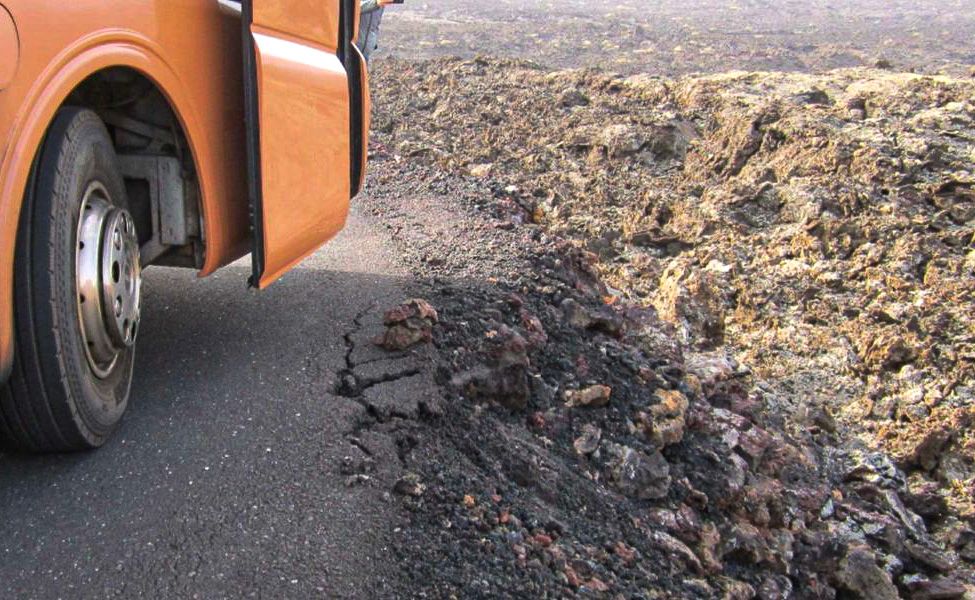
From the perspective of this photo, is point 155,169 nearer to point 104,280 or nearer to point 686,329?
point 104,280

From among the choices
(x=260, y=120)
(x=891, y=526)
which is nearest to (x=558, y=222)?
(x=891, y=526)

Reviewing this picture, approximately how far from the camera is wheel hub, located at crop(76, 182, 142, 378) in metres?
3.22

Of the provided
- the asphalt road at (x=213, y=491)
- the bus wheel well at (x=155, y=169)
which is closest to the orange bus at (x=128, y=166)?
the bus wheel well at (x=155, y=169)

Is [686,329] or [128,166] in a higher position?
[128,166]

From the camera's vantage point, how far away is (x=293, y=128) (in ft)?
13.1

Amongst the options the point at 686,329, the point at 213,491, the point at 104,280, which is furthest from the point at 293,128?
the point at 686,329

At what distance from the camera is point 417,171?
8781mm

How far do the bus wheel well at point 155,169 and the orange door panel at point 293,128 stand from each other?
0.28 m

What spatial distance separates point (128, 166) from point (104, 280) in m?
0.75

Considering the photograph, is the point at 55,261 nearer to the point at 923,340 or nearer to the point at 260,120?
the point at 260,120

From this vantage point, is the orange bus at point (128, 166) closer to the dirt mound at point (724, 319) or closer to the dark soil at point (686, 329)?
the dark soil at point (686, 329)

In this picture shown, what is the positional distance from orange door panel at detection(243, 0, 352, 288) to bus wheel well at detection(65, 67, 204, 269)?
11.0 inches

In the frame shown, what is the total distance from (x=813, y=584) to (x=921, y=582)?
41.1 inches

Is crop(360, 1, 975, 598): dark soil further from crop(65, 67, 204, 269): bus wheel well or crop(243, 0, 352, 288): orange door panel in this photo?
crop(65, 67, 204, 269): bus wheel well
